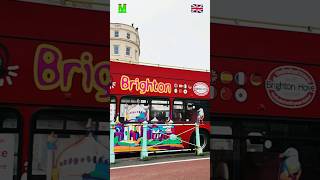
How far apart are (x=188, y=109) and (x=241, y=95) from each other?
0.45 m

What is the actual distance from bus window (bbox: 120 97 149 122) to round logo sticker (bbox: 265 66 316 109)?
3.52ft

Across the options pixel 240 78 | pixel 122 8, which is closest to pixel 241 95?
pixel 240 78

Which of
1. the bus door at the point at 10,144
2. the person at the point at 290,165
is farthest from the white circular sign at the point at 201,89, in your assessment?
the bus door at the point at 10,144

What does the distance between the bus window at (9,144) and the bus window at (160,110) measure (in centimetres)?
99

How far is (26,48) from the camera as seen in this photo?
3.13m

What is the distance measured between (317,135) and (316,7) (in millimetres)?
1096

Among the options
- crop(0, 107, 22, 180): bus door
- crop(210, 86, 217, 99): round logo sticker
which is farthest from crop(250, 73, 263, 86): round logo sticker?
crop(0, 107, 22, 180): bus door

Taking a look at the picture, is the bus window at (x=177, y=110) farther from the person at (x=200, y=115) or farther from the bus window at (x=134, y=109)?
the bus window at (x=134, y=109)

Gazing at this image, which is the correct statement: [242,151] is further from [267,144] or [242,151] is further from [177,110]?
[177,110]

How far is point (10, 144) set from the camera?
3.07 meters

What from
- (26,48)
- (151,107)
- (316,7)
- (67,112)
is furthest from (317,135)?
(26,48)

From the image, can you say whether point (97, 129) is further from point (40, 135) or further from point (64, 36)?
point (64, 36)

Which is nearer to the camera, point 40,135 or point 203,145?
point 40,135

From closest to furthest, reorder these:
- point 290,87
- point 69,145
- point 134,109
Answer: point 69,145 < point 134,109 < point 290,87
